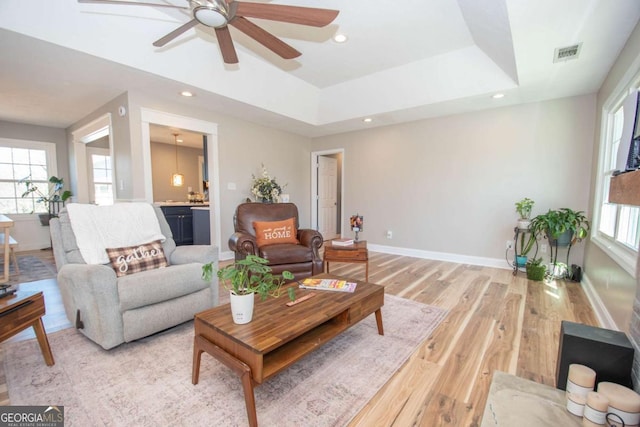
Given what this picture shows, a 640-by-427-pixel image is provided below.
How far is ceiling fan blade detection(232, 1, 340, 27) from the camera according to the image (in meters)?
1.77

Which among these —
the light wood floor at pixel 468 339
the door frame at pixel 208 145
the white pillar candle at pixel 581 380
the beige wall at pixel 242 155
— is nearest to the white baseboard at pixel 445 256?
the light wood floor at pixel 468 339

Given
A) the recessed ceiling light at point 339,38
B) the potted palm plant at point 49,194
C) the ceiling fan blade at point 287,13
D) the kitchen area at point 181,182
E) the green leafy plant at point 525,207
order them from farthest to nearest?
the potted palm plant at point 49,194
the kitchen area at point 181,182
the green leafy plant at point 525,207
the recessed ceiling light at point 339,38
the ceiling fan blade at point 287,13

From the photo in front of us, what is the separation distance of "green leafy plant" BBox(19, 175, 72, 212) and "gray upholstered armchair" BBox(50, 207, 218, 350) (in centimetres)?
466

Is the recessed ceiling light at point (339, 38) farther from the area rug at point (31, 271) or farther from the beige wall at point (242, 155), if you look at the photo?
the area rug at point (31, 271)

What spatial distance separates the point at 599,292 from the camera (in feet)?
8.60

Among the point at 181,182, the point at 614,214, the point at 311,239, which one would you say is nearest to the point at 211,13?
the point at 311,239

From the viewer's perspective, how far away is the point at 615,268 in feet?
7.34

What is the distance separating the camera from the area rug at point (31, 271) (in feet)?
11.4

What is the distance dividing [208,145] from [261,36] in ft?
8.52

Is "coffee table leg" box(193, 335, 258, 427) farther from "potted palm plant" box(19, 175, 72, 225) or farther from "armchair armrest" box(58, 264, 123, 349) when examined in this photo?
"potted palm plant" box(19, 175, 72, 225)

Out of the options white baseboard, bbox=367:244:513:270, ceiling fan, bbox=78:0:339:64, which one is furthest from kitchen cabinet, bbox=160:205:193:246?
ceiling fan, bbox=78:0:339:64

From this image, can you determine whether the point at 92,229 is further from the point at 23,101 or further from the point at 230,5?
the point at 23,101

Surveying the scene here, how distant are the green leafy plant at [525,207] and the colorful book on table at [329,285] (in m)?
3.00

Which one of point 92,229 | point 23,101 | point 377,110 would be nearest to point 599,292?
point 377,110
